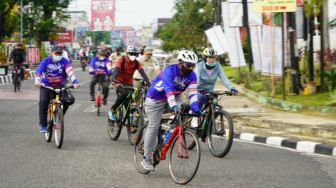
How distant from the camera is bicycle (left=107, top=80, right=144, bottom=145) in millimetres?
9344

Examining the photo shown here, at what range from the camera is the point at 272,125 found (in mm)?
11023

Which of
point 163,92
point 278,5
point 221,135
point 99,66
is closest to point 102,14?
point 99,66

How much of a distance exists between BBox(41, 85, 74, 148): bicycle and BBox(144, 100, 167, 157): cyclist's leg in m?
2.55

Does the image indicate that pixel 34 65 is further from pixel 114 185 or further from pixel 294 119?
pixel 114 185

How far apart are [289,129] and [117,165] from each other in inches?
172

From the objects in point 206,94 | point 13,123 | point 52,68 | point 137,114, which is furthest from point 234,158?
point 13,123

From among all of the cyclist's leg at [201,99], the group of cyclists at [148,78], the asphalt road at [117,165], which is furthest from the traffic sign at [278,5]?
the cyclist's leg at [201,99]

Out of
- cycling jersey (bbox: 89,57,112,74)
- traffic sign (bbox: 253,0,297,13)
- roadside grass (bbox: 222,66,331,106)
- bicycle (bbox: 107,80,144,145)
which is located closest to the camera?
bicycle (bbox: 107,80,144,145)

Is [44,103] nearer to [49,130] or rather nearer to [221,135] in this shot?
[49,130]

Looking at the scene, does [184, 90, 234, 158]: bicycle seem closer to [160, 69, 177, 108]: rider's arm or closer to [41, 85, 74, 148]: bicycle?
[160, 69, 177, 108]: rider's arm

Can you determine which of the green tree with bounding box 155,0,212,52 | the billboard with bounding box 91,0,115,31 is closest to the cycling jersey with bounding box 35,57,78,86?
the green tree with bounding box 155,0,212,52

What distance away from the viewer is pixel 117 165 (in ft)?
25.0

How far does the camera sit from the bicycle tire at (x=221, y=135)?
827 cm

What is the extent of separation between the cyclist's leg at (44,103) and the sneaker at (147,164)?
345 cm
